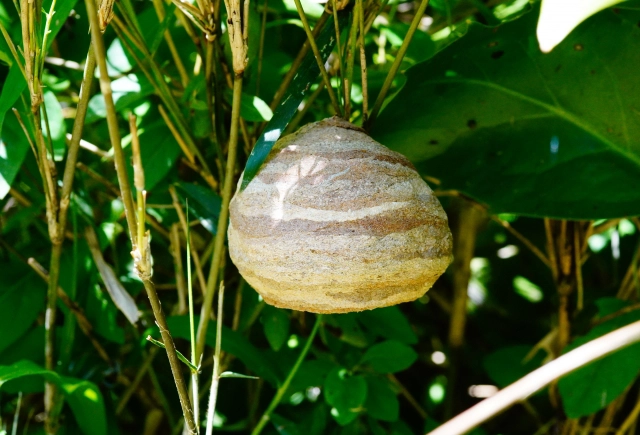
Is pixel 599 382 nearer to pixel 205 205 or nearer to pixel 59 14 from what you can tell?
pixel 205 205

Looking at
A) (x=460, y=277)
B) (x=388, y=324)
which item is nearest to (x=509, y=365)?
(x=460, y=277)

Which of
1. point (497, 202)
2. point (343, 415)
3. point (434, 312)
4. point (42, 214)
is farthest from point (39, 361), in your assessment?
point (434, 312)

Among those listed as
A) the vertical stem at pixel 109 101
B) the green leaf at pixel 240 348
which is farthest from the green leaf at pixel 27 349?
the vertical stem at pixel 109 101

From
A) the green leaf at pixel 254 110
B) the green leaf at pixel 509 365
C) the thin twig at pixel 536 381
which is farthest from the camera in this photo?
the green leaf at pixel 509 365

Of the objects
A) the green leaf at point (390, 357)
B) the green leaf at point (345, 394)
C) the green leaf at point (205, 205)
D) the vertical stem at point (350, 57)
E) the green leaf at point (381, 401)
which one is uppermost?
the vertical stem at point (350, 57)

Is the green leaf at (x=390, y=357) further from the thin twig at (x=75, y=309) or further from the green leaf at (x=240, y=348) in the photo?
the thin twig at (x=75, y=309)

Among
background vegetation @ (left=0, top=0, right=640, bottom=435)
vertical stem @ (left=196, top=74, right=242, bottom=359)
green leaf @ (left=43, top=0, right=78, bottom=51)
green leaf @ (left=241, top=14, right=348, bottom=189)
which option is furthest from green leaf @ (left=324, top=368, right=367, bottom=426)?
green leaf @ (left=43, top=0, right=78, bottom=51)

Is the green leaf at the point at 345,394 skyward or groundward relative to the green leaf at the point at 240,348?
groundward

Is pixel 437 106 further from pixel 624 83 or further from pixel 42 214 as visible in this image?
pixel 42 214

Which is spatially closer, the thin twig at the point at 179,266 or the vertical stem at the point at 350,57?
the vertical stem at the point at 350,57
